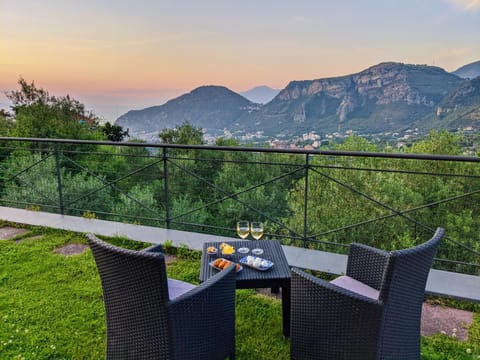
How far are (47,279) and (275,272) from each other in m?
2.13

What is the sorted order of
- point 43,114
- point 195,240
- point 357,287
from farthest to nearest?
point 43,114, point 195,240, point 357,287

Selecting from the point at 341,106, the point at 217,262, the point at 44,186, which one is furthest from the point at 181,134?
the point at 217,262

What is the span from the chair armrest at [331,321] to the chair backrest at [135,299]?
677 mm

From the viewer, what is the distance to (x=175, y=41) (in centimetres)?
1202

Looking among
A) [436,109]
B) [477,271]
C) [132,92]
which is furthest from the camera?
[436,109]

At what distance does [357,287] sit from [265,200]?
8.67 m

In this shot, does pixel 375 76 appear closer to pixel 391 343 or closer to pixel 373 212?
pixel 373 212

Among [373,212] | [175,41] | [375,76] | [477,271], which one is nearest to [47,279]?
[477,271]

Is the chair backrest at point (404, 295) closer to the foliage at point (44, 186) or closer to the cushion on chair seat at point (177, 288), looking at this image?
the cushion on chair seat at point (177, 288)

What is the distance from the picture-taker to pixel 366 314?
1.56 meters

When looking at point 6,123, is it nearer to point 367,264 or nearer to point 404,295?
point 367,264

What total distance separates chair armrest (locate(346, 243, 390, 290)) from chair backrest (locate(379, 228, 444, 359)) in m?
0.33

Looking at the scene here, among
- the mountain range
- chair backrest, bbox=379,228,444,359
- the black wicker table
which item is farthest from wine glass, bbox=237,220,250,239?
the mountain range

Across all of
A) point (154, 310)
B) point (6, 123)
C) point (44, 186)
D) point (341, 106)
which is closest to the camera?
point (154, 310)
